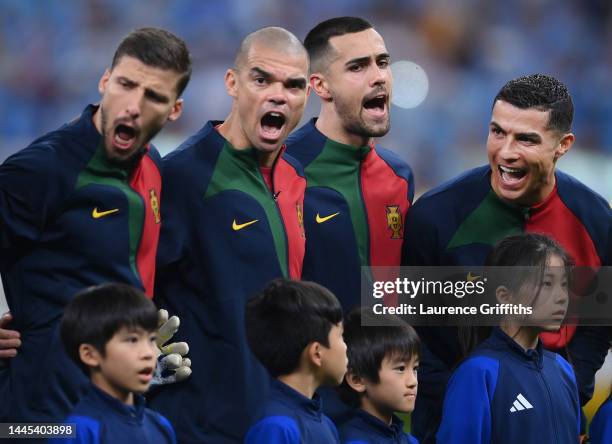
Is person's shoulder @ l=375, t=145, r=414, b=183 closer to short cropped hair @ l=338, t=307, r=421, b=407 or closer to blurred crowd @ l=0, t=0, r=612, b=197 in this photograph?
short cropped hair @ l=338, t=307, r=421, b=407

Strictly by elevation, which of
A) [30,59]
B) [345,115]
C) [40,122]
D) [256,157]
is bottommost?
[256,157]

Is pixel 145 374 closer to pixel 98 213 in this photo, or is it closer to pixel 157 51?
pixel 98 213

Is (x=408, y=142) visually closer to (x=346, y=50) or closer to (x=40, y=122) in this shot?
(x=40, y=122)

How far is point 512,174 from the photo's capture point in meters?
4.27

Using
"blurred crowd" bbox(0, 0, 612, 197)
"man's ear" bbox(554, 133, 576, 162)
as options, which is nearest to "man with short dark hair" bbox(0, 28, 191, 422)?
"man's ear" bbox(554, 133, 576, 162)

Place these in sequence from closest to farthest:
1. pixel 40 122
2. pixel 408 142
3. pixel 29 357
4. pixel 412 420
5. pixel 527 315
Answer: pixel 29 357, pixel 527 315, pixel 412 420, pixel 40 122, pixel 408 142

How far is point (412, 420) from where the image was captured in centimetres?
432

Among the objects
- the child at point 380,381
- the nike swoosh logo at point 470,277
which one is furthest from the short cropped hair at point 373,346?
the nike swoosh logo at point 470,277

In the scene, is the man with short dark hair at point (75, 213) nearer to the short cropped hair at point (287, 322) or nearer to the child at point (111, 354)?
the child at point (111, 354)

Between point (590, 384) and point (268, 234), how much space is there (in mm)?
1373

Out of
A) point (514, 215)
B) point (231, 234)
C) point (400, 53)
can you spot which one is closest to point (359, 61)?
point (514, 215)

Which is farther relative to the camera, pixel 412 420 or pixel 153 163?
pixel 412 420

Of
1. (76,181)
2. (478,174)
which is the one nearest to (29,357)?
(76,181)

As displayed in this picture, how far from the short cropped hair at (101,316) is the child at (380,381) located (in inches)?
31.6
